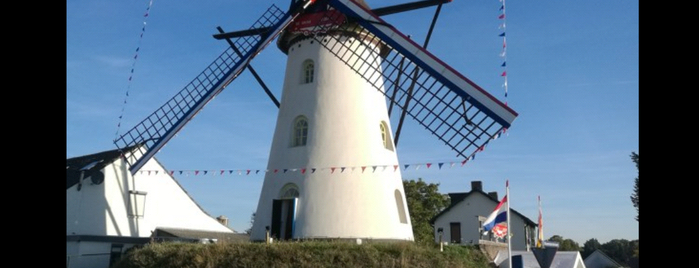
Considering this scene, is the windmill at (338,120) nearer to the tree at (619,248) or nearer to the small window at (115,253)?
the small window at (115,253)

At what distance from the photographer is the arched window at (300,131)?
16.9m

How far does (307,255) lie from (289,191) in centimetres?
329

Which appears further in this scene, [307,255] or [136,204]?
[136,204]

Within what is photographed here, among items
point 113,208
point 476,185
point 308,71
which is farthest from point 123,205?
point 476,185

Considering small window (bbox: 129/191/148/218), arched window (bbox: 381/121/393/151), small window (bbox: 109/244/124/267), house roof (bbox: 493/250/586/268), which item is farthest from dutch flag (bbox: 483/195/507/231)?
small window (bbox: 129/191/148/218)

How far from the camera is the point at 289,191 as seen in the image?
647 inches

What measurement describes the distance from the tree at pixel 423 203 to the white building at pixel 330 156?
18.0 meters

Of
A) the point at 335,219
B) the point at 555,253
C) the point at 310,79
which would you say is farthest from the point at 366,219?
the point at 555,253

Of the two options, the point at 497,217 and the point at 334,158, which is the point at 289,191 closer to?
the point at 334,158

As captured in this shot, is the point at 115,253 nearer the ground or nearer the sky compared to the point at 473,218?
nearer the ground

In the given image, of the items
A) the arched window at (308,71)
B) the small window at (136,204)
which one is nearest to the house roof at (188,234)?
the small window at (136,204)

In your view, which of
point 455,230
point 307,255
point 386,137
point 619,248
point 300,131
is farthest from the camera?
point 619,248
